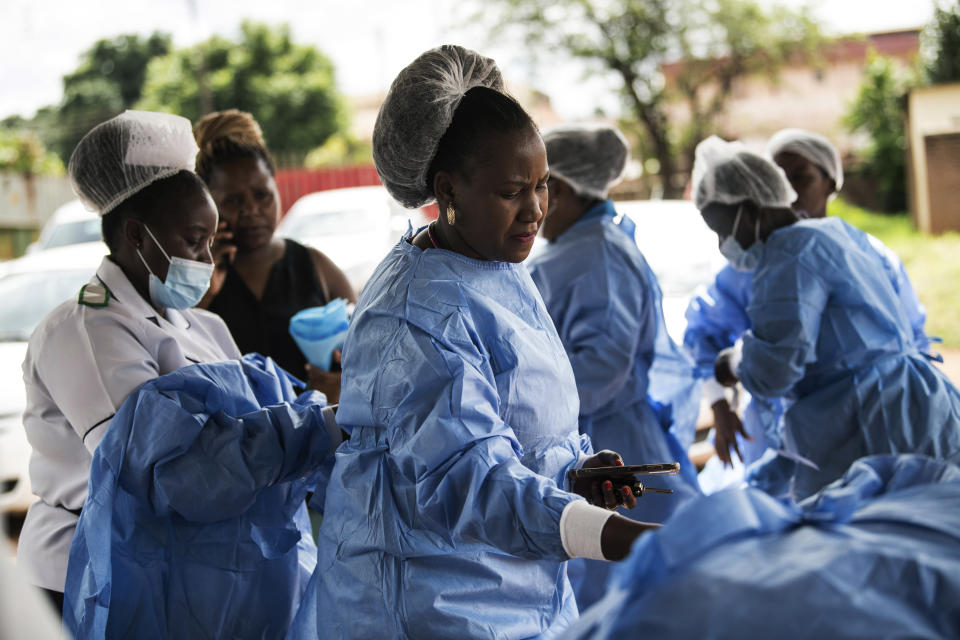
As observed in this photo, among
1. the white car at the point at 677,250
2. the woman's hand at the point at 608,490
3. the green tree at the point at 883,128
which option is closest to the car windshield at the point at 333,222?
the white car at the point at 677,250

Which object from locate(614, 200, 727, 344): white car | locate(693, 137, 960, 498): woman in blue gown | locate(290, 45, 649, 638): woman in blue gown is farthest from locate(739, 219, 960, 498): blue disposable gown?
locate(614, 200, 727, 344): white car

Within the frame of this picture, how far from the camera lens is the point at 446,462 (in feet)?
5.34

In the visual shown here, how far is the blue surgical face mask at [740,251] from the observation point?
125 inches

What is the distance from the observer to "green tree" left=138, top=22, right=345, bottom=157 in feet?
91.2

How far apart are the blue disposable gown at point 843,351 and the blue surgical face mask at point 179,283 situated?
1.70 m

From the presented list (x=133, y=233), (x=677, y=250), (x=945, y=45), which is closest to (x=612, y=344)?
(x=133, y=233)

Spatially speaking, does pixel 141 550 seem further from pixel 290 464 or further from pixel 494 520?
pixel 494 520

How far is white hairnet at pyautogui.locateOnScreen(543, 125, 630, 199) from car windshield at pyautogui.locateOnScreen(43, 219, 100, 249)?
8426mm

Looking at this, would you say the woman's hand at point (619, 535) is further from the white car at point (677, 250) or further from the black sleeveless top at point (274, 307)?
the white car at point (677, 250)

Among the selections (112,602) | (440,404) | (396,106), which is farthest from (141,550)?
(396,106)

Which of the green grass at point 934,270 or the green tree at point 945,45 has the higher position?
the green tree at point 945,45

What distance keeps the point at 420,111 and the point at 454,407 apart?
605 millimetres

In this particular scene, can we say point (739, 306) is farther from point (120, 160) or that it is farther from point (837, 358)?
point (120, 160)

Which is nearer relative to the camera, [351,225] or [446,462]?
[446,462]
